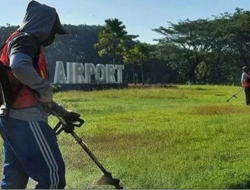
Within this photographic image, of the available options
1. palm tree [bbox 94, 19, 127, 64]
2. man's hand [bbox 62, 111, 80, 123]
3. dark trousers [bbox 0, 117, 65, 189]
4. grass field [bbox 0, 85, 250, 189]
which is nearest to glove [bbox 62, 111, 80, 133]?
man's hand [bbox 62, 111, 80, 123]

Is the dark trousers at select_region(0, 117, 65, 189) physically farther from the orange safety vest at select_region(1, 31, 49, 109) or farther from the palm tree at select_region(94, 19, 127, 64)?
the palm tree at select_region(94, 19, 127, 64)

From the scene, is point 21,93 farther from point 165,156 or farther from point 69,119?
point 165,156

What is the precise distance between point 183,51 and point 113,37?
60.6 ft

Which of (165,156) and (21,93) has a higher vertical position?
(21,93)

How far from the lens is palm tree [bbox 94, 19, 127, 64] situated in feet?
161

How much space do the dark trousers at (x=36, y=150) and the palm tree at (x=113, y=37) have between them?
4550cm

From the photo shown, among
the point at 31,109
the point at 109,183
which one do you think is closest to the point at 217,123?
the point at 109,183

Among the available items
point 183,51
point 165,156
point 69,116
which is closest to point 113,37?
point 183,51

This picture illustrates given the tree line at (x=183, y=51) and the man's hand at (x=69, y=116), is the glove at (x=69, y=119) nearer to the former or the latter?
the man's hand at (x=69, y=116)

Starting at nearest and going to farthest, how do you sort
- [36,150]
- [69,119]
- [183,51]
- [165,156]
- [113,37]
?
[36,150], [69,119], [165,156], [113,37], [183,51]

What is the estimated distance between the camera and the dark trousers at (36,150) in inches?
131

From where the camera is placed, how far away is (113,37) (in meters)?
49.7

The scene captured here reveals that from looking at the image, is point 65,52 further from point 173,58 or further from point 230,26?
point 230,26

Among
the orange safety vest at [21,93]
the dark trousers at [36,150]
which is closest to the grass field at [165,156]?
the dark trousers at [36,150]
